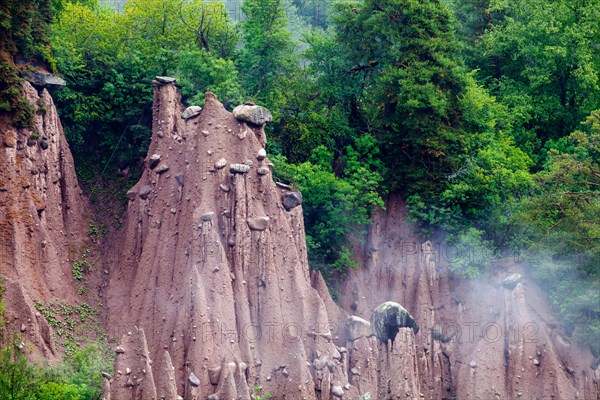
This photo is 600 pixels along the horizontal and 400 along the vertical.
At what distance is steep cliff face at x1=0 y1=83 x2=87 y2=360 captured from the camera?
128ft

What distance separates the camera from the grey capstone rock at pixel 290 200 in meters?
43.9

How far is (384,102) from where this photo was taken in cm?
4981

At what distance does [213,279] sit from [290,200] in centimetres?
482

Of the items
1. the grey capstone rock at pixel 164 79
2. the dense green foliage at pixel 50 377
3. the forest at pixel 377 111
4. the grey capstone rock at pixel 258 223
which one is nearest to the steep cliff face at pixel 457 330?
the forest at pixel 377 111

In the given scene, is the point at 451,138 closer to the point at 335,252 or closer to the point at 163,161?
the point at 335,252

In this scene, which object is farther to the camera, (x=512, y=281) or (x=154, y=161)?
(x=512, y=281)

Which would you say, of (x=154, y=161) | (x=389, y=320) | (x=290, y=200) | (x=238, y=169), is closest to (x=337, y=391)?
(x=389, y=320)

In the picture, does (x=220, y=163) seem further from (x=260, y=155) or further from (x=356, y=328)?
(x=356, y=328)

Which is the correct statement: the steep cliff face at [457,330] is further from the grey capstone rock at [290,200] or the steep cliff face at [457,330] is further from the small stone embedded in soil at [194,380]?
the small stone embedded in soil at [194,380]

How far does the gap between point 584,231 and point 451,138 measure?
6844 millimetres

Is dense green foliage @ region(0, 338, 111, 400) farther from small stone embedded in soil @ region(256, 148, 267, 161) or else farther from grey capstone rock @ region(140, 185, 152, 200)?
small stone embedded in soil @ region(256, 148, 267, 161)

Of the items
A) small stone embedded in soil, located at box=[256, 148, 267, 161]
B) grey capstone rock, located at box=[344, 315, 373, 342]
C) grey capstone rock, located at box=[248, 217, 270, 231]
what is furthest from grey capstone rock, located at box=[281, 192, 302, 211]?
grey capstone rock, located at box=[344, 315, 373, 342]

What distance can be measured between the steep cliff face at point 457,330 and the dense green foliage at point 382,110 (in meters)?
0.71

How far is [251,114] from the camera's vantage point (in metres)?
43.8
